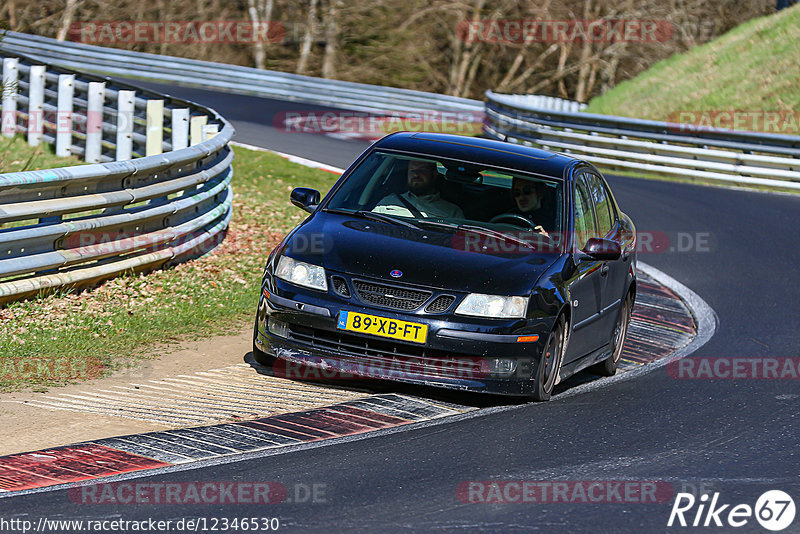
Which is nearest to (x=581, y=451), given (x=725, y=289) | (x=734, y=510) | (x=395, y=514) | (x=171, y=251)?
(x=734, y=510)

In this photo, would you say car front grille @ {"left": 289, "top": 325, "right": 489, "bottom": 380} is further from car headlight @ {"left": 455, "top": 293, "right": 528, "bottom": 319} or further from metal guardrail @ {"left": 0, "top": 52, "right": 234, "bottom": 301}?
metal guardrail @ {"left": 0, "top": 52, "right": 234, "bottom": 301}

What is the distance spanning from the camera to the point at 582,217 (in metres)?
8.77

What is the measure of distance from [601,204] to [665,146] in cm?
1432

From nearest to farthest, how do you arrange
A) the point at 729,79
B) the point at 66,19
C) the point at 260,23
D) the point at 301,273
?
the point at 301,273, the point at 729,79, the point at 66,19, the point at 260,23

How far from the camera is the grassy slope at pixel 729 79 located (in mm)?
30625

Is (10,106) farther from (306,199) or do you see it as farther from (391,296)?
(391,296)

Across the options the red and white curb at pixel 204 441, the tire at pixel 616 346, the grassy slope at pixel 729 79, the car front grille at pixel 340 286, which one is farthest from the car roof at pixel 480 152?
the grassy slope at pixel 729 79

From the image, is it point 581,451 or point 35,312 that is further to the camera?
point 35,312

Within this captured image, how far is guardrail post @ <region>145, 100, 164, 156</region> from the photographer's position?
50.8 ft

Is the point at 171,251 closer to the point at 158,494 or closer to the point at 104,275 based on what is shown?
the point at 104,275

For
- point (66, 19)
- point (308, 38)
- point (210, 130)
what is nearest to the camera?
point (210, 130)

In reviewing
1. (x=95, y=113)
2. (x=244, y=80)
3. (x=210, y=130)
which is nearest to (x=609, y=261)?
(x=210, y=130)

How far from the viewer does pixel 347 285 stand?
754 cm

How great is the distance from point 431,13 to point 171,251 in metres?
41.7
